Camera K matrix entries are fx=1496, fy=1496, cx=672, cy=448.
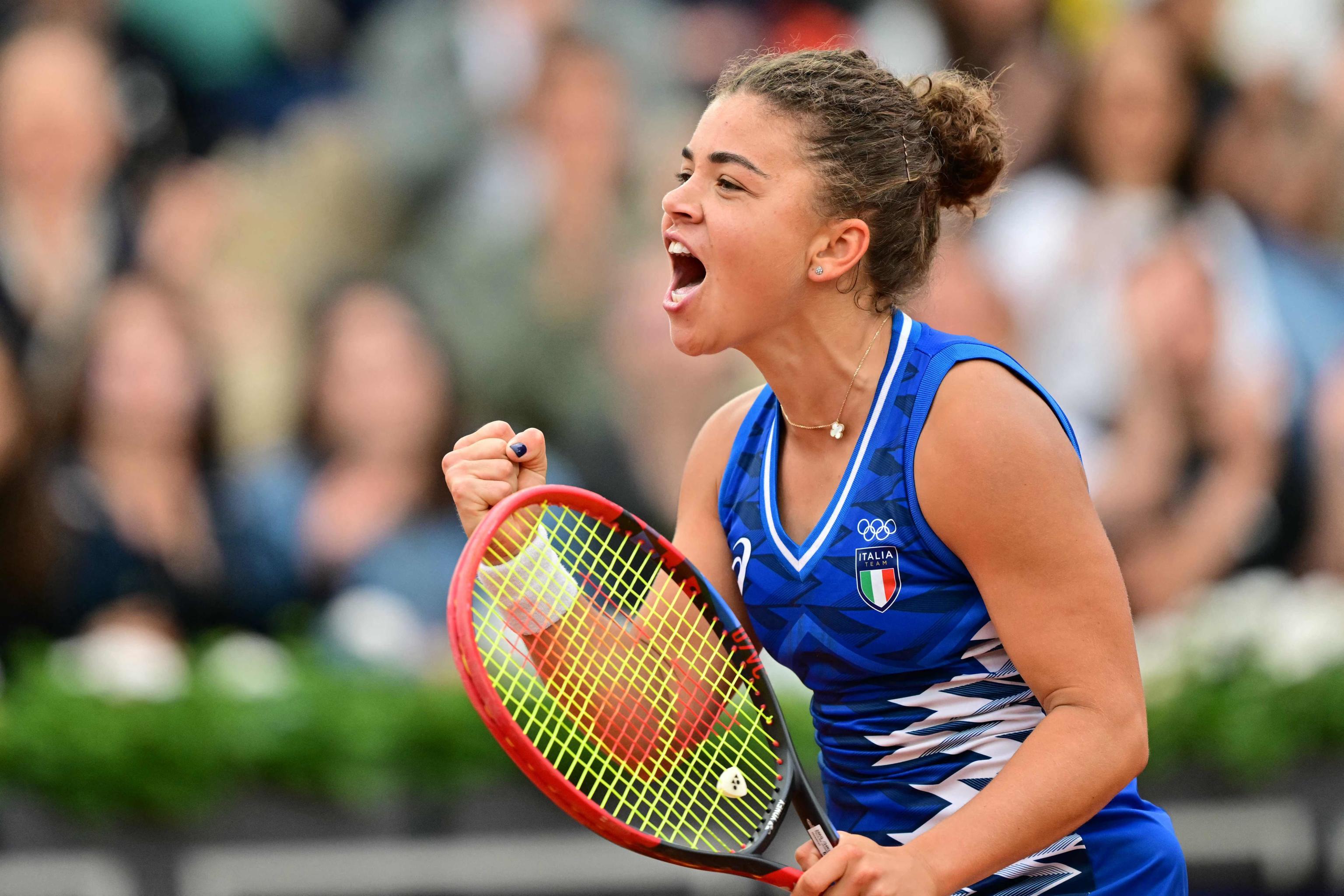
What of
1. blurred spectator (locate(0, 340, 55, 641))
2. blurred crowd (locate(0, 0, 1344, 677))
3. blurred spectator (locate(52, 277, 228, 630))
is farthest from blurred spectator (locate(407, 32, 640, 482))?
blurred spectator (locate(0, 340, 55, 641))

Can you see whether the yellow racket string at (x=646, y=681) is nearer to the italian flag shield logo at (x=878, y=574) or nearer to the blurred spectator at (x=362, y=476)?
the italian flag shield logo at (x=878, y=574)

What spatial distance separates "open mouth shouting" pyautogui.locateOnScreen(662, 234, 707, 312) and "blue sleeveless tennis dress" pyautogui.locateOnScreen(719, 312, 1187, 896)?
303mm

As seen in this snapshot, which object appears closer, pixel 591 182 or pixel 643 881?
pixel 643 881

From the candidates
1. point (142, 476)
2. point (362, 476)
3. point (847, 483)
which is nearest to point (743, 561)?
point (847, 483)

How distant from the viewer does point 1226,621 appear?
535 centimetres

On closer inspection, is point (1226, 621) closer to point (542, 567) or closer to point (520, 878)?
point (520, 878)

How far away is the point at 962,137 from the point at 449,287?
3226mm

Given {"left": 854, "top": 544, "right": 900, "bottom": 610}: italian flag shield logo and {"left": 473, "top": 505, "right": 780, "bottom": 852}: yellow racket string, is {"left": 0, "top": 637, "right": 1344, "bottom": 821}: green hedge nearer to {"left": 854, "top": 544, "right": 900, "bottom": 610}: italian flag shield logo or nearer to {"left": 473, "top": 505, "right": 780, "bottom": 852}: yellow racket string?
{"left": 473, "top": 505, "right": 780, "bottom": 852}: yellow racket string

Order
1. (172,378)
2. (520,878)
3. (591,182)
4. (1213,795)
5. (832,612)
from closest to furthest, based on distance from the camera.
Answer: (832,612)
(520,878)
(1213,795)
(172,378)
(591,182)

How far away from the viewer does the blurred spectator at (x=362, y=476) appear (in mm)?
5094

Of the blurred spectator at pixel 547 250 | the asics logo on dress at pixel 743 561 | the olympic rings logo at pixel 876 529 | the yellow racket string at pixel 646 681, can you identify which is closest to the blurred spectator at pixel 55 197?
the blurred spectator at pixel 547 250

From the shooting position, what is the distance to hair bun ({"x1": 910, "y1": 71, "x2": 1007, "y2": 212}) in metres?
2.27

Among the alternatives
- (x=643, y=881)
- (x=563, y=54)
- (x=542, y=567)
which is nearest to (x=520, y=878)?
(x=643, y=881)

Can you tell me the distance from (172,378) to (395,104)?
1.22 metres
